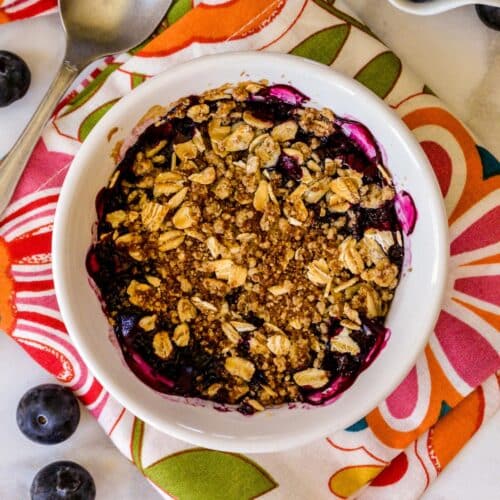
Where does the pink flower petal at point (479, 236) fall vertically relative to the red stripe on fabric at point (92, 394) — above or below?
above

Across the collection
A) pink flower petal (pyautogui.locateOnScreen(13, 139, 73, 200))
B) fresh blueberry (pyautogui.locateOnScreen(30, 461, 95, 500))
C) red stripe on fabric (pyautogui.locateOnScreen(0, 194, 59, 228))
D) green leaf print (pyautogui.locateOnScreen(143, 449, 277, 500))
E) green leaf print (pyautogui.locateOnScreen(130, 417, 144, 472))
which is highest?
pink flower petal (pyautogui.locateOnScreen(13, 139, 73, 200))

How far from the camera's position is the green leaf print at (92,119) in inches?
40.5

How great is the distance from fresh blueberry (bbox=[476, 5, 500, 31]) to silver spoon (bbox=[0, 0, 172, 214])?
0.42 metres

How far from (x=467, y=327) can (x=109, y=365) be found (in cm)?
47

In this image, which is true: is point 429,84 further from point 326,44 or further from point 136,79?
point 136,79

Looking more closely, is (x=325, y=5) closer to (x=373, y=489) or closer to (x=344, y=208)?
(x=344, y=208)

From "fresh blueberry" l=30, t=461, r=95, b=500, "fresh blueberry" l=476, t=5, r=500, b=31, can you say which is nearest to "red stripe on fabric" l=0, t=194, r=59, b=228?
"fresh blueberry" l=30, t=461, r=95, b=500

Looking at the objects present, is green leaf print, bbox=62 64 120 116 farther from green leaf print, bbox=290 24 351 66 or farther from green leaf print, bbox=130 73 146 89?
green leaf print, bbox=290 24 351 66

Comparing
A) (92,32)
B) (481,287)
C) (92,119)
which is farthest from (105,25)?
(481,287)

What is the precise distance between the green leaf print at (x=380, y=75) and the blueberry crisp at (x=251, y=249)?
9 cm

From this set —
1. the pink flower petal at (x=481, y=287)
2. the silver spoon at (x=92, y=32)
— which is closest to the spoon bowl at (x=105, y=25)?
the silver spoon at (x=92, y=32)

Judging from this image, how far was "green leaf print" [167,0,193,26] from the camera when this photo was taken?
1031 mm

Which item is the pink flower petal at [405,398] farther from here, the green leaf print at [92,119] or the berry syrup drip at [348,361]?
the green leaf print at [92,119]

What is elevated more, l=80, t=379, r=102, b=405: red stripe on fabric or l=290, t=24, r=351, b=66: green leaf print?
l=290, t=24, r=351, b=66: green leaf print
